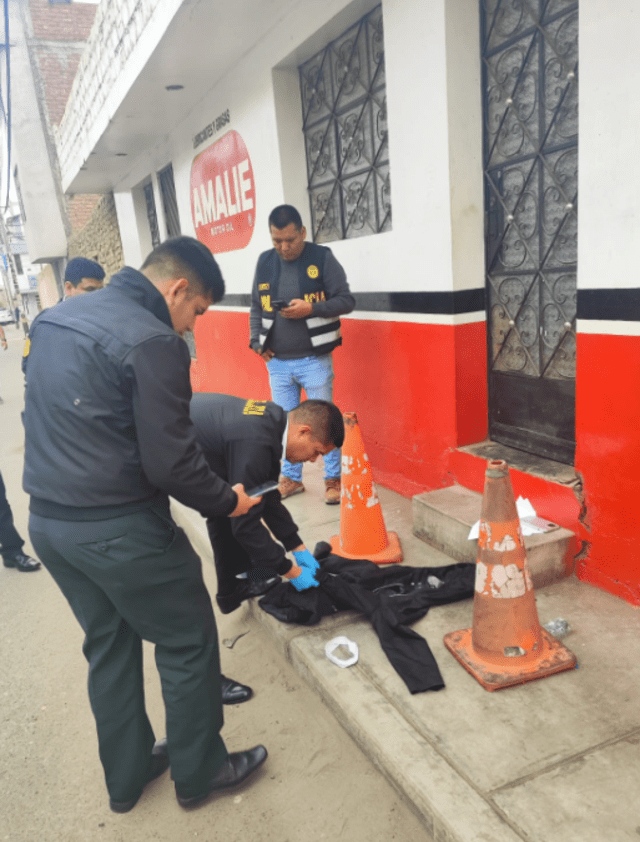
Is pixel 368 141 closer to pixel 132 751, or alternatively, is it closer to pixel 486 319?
pixel 486 319

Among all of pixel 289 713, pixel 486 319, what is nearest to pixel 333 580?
pixel 289 713

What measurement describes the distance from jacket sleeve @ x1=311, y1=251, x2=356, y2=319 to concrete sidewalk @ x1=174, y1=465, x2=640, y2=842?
2014mm

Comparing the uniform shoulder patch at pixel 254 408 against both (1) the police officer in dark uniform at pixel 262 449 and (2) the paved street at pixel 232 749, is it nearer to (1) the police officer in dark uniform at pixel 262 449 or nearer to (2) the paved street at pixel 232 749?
(1) the police officer in dark uniform at pixel 262 449

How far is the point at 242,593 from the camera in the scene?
3.32m

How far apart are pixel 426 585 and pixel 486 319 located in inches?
67.3

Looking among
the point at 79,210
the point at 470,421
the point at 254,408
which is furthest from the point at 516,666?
the point at 79,210

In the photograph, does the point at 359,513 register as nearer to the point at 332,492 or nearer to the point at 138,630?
the point at 332,492

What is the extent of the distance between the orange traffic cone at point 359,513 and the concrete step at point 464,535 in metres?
0.23

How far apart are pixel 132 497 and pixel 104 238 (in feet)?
44.5

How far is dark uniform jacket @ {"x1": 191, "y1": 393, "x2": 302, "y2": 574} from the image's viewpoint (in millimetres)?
2617

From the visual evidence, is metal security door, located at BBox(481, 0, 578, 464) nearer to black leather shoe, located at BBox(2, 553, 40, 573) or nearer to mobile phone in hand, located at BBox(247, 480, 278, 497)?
mobile phone in hand, located at BBox(247, 480, 278, 497)

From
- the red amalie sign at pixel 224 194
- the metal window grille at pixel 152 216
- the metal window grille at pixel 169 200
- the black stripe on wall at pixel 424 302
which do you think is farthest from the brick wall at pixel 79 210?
the black stripe on wall at pixel 424 302

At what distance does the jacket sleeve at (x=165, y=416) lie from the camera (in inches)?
68.9

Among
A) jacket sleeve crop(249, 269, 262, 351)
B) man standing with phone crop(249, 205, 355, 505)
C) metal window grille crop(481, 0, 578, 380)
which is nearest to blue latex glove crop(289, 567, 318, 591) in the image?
man standing with phone crop(249, 205, 355, 505)
